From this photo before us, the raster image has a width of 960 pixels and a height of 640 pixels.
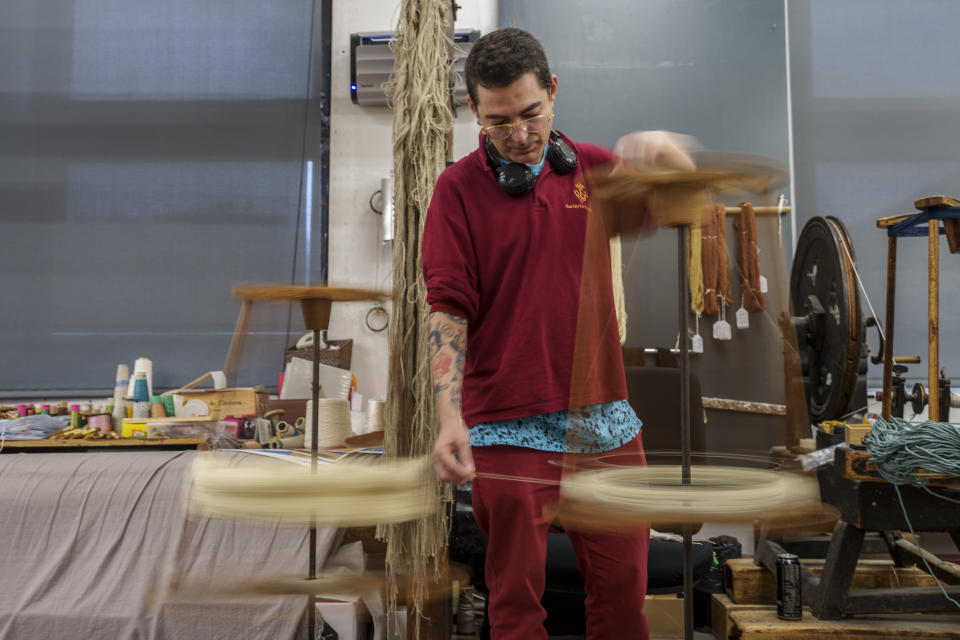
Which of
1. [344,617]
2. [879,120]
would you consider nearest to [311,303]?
[344,617]

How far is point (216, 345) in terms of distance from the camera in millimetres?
3207

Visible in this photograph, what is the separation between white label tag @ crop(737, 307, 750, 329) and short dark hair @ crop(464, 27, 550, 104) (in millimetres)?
509

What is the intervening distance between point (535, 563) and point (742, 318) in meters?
0.54

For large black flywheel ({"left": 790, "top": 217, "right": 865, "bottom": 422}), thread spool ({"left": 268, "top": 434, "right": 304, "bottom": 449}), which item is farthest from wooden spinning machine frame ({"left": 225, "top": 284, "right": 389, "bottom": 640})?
large black flywheel ({"left": 790, "top": 217, "right": 865, "bottom": 422})

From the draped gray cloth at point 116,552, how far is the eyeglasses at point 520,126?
1.30 meters

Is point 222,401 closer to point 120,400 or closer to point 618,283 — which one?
point 618,283

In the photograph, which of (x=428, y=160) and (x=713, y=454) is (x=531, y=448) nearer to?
(x=713, y=454)

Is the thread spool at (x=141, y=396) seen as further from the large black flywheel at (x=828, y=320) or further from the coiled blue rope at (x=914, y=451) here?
the coiled blue rope at (x=914, y=451)

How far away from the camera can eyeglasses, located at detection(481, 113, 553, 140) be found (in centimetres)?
115

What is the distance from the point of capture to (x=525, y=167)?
124 centimetres

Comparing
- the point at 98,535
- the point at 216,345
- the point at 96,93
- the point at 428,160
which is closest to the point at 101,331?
the point at 216,345

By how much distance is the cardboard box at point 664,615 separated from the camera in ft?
7.59

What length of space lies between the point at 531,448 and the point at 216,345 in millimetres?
2394

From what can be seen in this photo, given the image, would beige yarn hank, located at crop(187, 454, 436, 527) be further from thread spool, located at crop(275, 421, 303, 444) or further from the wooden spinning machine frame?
thread spool, located at crop(275, 421, 303, 444)
